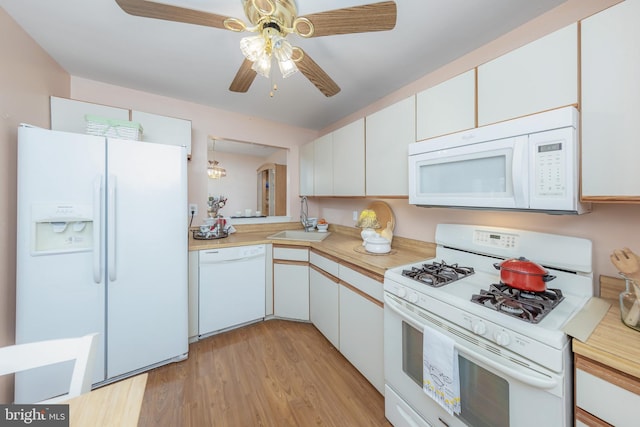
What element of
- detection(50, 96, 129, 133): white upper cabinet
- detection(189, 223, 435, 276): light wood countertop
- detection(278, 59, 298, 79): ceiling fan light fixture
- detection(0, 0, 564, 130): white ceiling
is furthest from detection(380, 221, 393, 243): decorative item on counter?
detection(50, 96, 129, 133): white upper cabinet

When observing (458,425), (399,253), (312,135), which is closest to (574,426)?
(458,425)

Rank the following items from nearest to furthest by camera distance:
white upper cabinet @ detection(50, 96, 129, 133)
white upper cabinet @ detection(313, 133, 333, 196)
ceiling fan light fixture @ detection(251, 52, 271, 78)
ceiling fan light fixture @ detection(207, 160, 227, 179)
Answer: ceiling fan light fixture @ detection(251, 52, 271, 78), white upper cabinet @ detection(50, 96, 129, 133), white upper cabinet @ detection(313, 133, 333, 196), ceiling fan light fixture @ detection(207, 160, 227, 179)

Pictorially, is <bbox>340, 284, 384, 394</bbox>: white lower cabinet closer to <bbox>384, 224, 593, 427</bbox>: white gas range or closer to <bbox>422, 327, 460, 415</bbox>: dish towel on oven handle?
<bbox>384, 224, 593, 427</bbox>: white gas range

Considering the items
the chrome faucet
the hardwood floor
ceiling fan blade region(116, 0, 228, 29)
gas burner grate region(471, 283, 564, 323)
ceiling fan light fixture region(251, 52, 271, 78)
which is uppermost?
ceiling fan blade region(116, 0, 228, 29)

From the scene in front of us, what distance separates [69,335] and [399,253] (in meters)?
2.29

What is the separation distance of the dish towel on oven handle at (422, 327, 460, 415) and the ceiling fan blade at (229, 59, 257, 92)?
1700mm

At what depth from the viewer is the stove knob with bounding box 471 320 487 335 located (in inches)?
34.2

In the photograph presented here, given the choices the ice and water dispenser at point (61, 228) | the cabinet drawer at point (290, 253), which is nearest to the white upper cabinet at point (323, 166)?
the cabinet drawer at point (290, 253)

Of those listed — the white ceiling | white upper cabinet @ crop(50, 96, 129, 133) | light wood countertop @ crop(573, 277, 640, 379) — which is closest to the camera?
light wood countertop @ crop(573, 277, 640, 379)

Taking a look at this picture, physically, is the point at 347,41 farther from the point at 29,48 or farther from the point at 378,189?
the point at 29,48

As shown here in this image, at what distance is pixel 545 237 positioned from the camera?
3.81 feet

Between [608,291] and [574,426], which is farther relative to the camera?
[608,291]

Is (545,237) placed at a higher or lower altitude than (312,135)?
lower

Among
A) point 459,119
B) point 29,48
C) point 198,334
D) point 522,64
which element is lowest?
point 198,334
